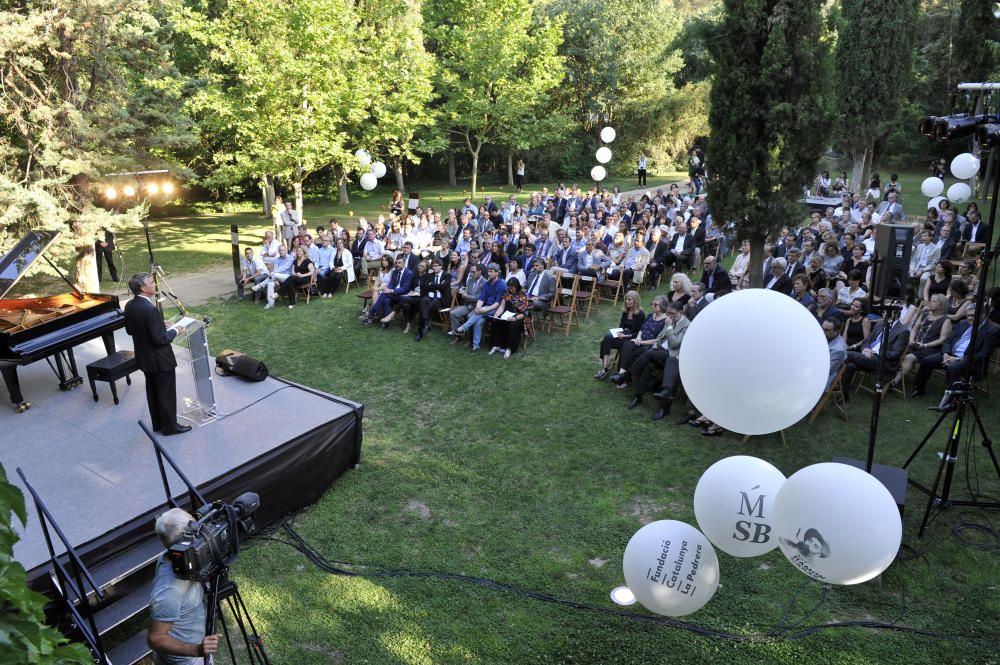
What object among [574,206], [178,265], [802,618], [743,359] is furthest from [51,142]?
[802,618]

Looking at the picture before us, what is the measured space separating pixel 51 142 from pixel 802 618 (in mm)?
13985

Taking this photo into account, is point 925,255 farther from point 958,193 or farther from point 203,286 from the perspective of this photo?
point 203,286

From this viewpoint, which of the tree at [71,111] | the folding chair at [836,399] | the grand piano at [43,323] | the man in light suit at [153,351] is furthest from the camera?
the tree at [71,111]

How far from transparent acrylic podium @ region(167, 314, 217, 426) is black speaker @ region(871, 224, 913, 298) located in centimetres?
622

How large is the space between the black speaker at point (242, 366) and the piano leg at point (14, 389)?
2033 mm

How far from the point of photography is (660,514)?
229 inches

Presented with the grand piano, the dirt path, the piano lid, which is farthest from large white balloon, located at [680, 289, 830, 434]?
the dirt path

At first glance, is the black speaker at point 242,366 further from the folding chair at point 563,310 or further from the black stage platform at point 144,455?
the folding chair at point 563,310

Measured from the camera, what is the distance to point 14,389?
7277 mm

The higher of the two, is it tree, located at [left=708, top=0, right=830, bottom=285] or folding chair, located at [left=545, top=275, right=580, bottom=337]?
tree, located at [left=708, top=0, right=830, bottom=285]

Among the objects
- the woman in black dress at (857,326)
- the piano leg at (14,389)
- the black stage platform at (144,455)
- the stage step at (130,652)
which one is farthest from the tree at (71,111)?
the woman in black dress at (857,326)

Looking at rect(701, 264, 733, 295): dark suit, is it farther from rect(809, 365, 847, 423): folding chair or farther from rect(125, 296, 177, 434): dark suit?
rect(125, 296, 177, 434): dark suit

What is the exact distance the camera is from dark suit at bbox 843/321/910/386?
296 inches

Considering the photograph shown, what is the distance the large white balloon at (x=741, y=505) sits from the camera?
4332mm
